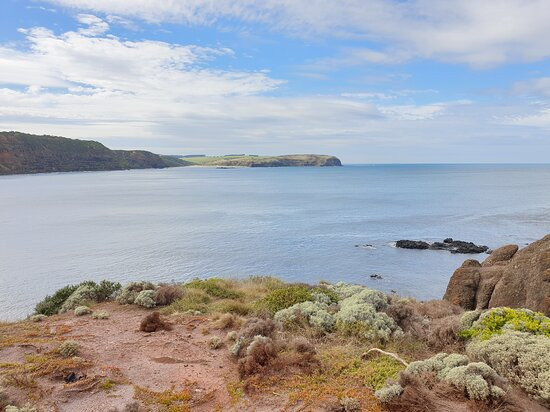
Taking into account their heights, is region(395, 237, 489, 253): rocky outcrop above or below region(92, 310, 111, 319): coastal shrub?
below

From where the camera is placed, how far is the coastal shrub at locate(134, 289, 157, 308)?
15242 millimetres

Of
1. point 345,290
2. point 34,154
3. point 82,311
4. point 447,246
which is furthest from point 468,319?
point 34,154

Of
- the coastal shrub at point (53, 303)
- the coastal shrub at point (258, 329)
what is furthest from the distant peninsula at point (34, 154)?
the coastal shrub at point (258, 329)

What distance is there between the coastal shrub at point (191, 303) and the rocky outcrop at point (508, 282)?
9902mm

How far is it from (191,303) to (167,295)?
1.46 metres

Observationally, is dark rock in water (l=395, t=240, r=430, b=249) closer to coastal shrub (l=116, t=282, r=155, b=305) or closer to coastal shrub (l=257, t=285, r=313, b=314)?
coastal shrub (l=257, t=285, r=313, b=314)

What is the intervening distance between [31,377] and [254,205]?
220 feet

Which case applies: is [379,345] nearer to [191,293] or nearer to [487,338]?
[487,338]

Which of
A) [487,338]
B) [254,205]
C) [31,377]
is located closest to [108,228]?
[254,205]

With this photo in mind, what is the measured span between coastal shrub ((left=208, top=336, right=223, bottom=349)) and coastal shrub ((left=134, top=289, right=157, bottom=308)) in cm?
530

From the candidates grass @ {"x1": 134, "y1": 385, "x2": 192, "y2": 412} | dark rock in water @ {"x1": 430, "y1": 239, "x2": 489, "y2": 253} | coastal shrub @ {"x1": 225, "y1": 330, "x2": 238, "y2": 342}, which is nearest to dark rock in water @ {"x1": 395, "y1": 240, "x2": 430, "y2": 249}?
dark rock in water @ {"x1": 430, "y1": 239, "x2": 489, "y2": 253}

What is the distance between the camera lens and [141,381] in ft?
28.0

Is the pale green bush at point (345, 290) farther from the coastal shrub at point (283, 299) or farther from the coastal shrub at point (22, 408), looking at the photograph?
the coastal shrub at point (22, 408)

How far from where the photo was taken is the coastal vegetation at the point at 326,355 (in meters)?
7.27
